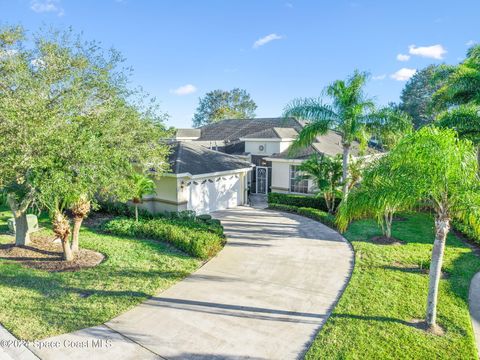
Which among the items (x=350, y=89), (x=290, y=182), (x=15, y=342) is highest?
(x=350, y=89)

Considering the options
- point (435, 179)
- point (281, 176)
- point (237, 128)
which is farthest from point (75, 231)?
point (237, 128)

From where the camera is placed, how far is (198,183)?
1914 centimetres

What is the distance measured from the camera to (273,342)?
279 inches

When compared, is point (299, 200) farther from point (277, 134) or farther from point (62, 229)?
point (62, 229)

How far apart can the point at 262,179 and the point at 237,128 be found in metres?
11.4

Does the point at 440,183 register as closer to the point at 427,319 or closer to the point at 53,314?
the point at 427,319

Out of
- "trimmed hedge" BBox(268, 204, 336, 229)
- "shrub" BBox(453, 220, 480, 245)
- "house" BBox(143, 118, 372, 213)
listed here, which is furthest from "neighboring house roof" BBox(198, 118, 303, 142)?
"shrub" BBox(453, 220, 480, 245)

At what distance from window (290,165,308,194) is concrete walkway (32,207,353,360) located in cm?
874

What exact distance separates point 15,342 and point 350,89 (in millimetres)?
15883

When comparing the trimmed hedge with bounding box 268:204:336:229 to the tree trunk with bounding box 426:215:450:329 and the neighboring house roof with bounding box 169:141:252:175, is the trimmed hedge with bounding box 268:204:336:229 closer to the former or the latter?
the neighboring house roof with bounding box 169:141:252:175

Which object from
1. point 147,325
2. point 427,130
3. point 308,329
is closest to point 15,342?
point 147,325

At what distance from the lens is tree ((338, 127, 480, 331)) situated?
6664 mm

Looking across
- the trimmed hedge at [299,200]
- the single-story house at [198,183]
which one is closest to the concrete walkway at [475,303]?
the trimmed hedge at [299,200]

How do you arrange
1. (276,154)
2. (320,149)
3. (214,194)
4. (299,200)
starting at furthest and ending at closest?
(276,154), (320,149), (299,200), (214,194)
